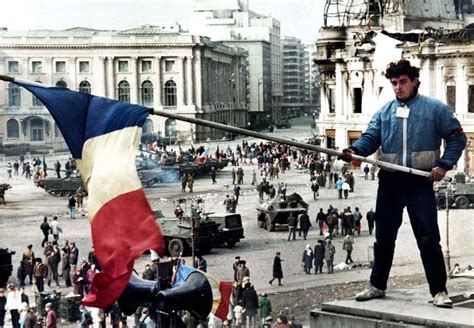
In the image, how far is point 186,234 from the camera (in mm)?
21406

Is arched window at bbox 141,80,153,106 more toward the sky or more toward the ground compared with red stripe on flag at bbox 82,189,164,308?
more toward the sky

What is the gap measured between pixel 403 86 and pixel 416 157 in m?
0.38

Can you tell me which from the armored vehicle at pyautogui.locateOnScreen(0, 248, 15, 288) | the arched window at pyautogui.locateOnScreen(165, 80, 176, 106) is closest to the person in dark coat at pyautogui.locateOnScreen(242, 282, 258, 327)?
the armored vehicle at pyautogui.locateOnScreen(0, 248, 15, 288)

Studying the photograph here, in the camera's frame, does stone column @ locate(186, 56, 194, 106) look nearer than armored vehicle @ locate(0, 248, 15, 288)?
No

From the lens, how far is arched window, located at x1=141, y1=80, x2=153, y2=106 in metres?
58.5

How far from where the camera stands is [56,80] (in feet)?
175

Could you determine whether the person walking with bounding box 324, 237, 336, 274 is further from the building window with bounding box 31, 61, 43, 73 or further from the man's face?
the building window with bounding box 31, 61, 43, 73

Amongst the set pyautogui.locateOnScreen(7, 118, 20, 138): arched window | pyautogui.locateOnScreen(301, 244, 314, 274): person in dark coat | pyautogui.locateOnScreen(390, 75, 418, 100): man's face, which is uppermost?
pyautogui.locateOnScreen(390, 75, 418, 100): man's face

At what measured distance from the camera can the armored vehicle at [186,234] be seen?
21203mm

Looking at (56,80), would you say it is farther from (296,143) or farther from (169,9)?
(296,143)

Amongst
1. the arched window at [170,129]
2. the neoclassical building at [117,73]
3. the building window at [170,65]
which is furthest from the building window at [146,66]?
the arched window at [170,129]

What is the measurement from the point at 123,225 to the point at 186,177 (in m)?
29.3

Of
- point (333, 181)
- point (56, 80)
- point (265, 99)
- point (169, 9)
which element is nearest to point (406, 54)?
point (333, 181)

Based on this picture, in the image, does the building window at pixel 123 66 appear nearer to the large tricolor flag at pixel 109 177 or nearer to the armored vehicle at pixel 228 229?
the armored vehicle at pixel 228 229
